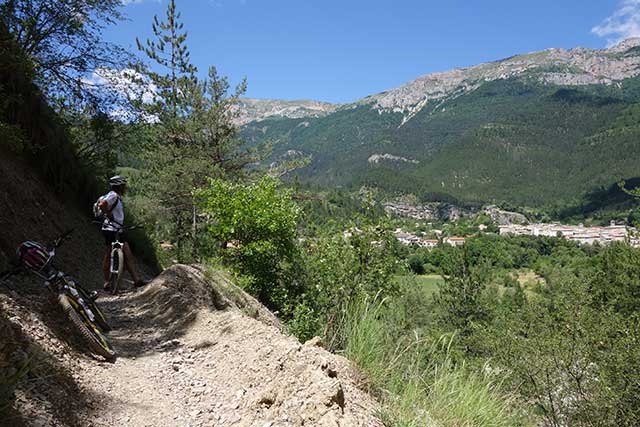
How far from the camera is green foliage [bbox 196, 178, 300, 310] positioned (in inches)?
323

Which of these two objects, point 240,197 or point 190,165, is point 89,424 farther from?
point 190,165

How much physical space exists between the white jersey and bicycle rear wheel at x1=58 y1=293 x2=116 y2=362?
2.46 metres

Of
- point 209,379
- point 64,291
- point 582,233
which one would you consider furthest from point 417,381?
point 582,233

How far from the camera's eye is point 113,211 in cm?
600

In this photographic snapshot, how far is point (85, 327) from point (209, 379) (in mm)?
1194

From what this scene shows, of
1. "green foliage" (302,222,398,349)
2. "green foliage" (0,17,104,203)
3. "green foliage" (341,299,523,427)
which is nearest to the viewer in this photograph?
"green foliage" (341,299,523,427)

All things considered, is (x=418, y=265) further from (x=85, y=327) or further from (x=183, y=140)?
(x=85, y=327)

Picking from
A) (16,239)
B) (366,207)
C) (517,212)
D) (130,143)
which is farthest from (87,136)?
(517,212)

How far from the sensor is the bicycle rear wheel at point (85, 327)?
3.54 m

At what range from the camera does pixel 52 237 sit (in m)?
7.04

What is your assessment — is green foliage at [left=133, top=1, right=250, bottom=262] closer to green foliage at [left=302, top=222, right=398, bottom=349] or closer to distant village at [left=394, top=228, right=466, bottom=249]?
green foliage at [left=302, top=222, right=398, bottom=349]

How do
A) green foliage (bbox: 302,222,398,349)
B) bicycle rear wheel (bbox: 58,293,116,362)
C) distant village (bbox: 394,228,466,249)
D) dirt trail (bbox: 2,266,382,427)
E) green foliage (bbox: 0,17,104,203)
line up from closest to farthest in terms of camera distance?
dirt trail (bbox: 2,266,382,427) < bicycle rear wheel (bbox: 58,293,116,362) < green foliage (bbox: 0,17,104,203) < green foliage (bbox: 302,222,398,349) < distant village (bbox: 394,228,466,249)

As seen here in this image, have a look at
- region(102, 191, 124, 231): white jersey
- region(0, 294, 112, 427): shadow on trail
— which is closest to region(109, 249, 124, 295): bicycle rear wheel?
region(102, 191, 124, 231): white jersey

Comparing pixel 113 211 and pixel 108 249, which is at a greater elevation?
pixel 113 211
